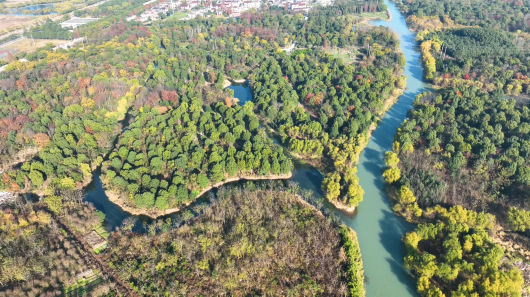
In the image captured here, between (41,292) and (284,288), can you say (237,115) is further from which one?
(41,292)

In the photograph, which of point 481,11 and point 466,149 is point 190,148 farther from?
point 481,11

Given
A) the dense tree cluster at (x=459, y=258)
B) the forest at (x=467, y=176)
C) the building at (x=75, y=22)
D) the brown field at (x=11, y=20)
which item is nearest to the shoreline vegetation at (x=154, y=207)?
the forest at (x=467, y=176)

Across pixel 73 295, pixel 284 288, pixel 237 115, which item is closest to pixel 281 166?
pixel 237 115

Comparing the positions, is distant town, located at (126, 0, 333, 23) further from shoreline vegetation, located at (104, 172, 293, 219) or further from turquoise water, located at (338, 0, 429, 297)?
shoreline vegetation, located at (104, 172, 293, 219)

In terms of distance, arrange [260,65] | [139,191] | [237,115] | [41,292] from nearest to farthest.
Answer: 1. [41,292]
2. [139,191]
3. [237,115]
4. [260,65]

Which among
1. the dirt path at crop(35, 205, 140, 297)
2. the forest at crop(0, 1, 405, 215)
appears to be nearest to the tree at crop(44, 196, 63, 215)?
the dirt path at crop(35, 205, 140, 297)
